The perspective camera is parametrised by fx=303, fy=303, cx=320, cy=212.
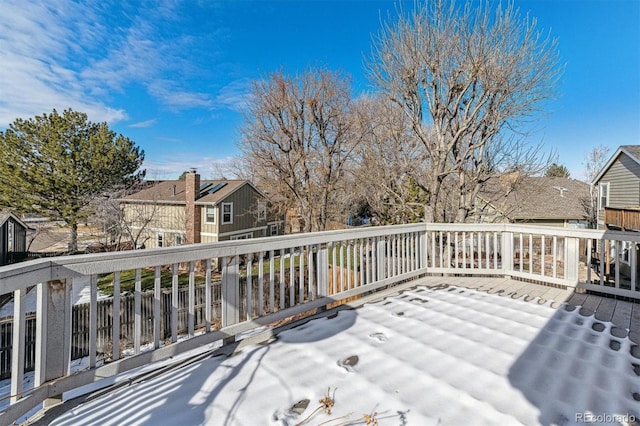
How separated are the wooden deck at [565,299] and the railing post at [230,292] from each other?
2.78 metres

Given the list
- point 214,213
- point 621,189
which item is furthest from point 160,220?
point 621,189

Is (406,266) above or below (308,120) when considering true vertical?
below

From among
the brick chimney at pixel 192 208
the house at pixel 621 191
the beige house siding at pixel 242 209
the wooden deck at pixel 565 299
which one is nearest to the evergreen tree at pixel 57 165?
the brick chimney at pixel 192 208

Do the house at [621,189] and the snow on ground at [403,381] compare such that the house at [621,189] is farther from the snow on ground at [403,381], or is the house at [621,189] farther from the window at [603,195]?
the snow on ground at [403,381]

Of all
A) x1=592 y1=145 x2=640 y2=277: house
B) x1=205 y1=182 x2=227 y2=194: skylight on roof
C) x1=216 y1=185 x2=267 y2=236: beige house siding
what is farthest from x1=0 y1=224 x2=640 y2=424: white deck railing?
x1=205 y1=182 x2=227 y2=194: skylight on roof

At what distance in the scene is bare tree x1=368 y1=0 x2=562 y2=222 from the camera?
5.83 m

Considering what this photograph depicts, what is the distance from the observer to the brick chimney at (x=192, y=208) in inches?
646

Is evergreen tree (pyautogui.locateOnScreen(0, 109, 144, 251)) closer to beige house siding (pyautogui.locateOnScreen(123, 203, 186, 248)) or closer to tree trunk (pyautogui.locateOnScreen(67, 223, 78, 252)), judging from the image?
tree trunk (pyautogui.locateOnScreen(67, 223, 78, 252))

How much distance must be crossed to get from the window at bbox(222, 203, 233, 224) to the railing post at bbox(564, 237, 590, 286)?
15361 millimetres

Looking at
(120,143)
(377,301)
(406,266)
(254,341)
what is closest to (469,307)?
(377,301)

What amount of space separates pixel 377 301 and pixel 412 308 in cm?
43

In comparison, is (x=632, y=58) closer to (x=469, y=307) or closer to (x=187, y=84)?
(x=469, y=307)

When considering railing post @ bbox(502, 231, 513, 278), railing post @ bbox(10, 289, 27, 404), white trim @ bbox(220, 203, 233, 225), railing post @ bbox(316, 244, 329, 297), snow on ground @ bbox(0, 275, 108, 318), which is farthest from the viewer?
white trim @ bbox(220, 203, 233, 225)

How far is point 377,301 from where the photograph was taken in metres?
3.49
